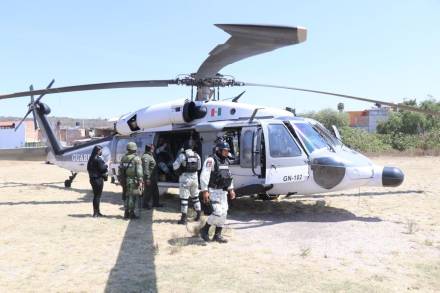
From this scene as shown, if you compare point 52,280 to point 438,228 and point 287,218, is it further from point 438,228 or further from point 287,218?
point 438,228

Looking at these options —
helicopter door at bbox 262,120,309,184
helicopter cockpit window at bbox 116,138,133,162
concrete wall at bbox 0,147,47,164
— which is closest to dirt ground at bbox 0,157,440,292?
helicopter door at bbox 262,120,309,184

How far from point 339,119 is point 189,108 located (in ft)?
219

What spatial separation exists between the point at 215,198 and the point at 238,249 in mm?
863

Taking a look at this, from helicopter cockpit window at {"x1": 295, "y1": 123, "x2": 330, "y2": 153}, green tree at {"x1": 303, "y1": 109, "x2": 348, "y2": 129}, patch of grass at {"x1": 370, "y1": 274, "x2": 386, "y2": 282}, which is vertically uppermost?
green tree at {"x1": 303, "y1": 109, "x2": 348, "y2": 129}

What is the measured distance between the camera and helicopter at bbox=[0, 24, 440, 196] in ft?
27.2

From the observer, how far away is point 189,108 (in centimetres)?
995

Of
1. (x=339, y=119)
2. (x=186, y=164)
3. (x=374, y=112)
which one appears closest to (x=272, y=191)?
(x=186, y=164)

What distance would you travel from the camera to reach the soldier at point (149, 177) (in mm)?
9477

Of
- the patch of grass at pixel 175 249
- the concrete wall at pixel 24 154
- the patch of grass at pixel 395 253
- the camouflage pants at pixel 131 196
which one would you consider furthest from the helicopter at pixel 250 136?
the concrete wall at pixel 24 154

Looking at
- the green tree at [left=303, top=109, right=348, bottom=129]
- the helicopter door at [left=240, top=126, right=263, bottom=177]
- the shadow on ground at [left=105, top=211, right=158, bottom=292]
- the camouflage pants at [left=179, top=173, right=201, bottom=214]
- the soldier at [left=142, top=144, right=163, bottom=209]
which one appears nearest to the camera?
the shadow on ground at [left=105, top=211, right=158, bottom=292]

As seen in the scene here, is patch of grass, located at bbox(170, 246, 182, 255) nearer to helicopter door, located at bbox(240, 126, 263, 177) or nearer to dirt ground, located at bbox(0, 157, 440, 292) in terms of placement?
dirt ground, located at bbox(0, 157, 440, 292)

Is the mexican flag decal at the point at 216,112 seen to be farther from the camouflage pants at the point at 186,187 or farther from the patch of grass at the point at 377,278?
the patch of grass at the point at 377,278

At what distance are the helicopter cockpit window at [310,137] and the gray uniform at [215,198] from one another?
99.0 inches

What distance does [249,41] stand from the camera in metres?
6.62
